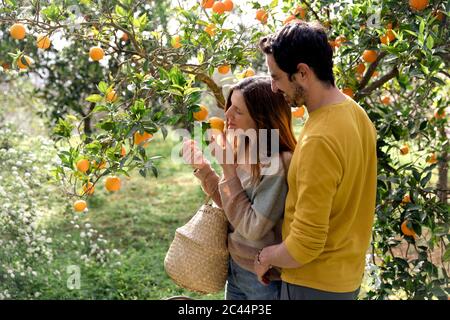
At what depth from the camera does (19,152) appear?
3613mm

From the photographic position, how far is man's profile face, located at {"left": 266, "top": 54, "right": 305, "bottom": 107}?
55.7 inches

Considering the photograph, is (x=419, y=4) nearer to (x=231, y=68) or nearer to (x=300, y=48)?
(x=231, y=68)

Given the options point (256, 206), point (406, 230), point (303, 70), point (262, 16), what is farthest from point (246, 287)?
point (262, 16)

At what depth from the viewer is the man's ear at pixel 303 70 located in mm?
1393

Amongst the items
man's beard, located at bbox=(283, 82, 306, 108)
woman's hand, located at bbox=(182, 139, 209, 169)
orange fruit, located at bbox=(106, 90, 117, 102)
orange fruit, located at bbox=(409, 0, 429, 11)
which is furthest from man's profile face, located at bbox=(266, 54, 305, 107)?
orange fruit, located at bbox=(409, 0, 429, 11)

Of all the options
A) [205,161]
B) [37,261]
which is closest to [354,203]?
[205,161]

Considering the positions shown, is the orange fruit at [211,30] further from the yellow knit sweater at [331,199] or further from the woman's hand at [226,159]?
the yellow knit sweater at [331,199]

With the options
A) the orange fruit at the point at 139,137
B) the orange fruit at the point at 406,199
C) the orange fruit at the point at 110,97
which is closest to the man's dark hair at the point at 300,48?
the orange fruit at the point at 139,137

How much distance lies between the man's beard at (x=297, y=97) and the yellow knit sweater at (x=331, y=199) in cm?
4

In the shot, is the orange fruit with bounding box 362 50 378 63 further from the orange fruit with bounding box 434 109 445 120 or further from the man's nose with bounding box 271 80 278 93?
the man's nose with bounding box 271 80 278 93

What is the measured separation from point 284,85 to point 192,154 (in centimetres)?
32

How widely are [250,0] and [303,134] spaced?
1207 millimetres

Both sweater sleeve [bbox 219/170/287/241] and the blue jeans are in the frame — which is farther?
the blue jeans

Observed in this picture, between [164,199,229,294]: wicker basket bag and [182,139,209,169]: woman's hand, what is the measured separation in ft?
0.41
